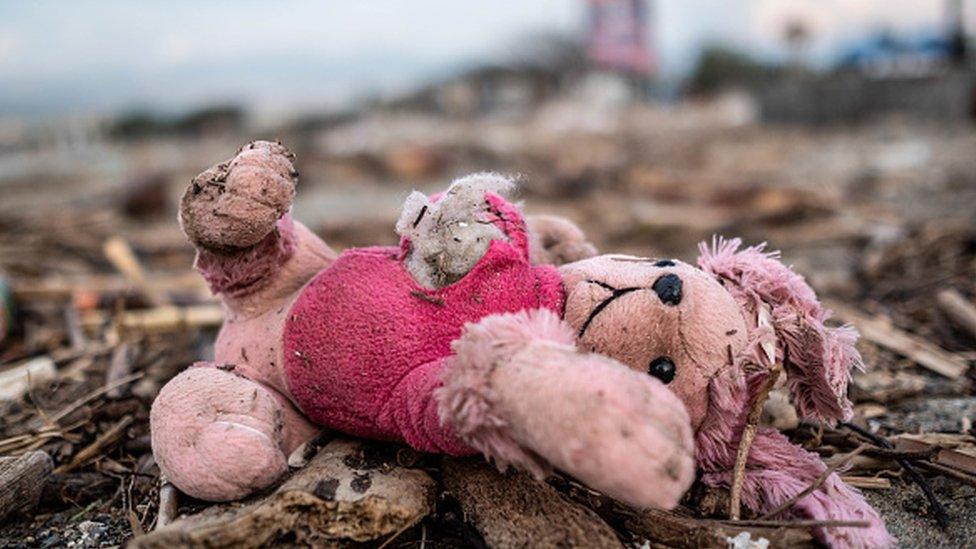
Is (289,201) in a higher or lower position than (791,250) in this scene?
higher

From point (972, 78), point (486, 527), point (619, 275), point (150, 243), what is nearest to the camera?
→ point (486, 527)

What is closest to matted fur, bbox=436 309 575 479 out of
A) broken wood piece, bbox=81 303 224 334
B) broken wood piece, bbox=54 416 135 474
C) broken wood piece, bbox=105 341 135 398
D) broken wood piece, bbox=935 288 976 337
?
broken wood piece, bbox=54 416 135 474

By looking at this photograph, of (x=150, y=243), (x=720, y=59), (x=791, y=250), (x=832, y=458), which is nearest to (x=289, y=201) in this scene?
(x=832, y=458)

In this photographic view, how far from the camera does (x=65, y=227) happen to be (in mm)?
4992

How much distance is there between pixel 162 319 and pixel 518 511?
78.6 inches

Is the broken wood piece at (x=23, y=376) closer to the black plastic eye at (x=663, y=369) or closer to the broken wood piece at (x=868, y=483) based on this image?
the black plastic eye at (x=663, y=369)

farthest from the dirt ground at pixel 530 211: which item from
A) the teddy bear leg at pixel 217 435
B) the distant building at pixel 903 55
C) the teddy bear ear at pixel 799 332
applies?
the distant building at pixel 903 55

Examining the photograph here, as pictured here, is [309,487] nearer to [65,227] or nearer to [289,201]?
[289,201]

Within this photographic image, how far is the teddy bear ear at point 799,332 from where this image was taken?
1.38 metres

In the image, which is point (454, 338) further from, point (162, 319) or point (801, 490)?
point (162, 319)

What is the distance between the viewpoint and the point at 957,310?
2.57m

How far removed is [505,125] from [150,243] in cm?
1316

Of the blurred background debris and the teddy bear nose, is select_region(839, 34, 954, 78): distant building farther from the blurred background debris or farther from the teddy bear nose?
the teddy bear nose

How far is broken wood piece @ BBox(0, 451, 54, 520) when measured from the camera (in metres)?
1.51
